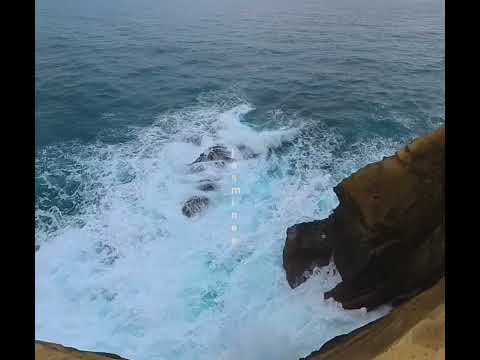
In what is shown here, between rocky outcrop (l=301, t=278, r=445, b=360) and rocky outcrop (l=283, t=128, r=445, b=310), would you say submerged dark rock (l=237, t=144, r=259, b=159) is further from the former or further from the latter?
rocky outcrop (l=301, t=278, r=445, b=360)

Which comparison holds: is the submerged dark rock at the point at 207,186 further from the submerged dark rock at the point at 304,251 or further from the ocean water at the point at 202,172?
the submerged dark rock at the point at 304,251

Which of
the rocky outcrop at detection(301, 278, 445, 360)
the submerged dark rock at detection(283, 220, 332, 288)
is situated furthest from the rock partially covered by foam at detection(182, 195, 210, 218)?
the rocky outcrop at detection(301, 278, 445, 360)

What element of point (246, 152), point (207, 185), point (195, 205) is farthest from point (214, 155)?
point (195, 205)

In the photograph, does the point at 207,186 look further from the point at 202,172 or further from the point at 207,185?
the point at 202,172

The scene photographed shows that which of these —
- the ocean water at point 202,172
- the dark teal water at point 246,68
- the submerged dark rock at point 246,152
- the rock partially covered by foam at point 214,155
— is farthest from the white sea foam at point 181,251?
the dark teal water at point 246,68

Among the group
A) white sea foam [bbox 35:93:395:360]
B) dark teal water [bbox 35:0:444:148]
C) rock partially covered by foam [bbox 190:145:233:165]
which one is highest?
dark teal water [bbox 35:0:444:148]
